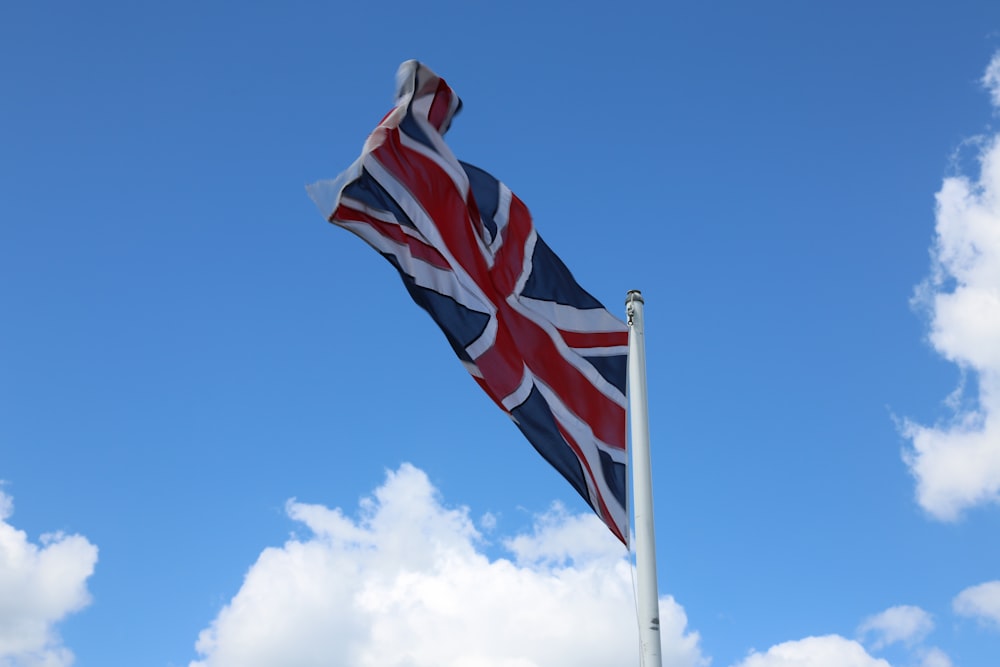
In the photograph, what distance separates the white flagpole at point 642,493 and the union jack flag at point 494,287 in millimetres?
704

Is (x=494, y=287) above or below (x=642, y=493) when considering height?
above

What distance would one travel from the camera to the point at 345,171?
11.8 m

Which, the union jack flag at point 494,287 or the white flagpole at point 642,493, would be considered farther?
the union jack flag at point 494,287

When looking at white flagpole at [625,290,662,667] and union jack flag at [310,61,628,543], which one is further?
union jack flag at [310,61,628,543]

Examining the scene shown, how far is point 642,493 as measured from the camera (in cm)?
1148

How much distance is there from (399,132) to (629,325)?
3.59m

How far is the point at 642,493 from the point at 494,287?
10.5ft

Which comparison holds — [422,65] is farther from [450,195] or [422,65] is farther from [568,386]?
[568,386]

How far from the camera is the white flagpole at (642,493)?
1062cm

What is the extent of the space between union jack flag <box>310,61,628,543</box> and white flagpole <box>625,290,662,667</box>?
2.31 feet

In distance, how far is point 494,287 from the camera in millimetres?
13008

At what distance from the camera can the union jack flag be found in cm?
1199

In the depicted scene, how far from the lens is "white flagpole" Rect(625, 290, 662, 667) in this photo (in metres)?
10.6

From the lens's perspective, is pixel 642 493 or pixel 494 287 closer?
pixel 642 493
